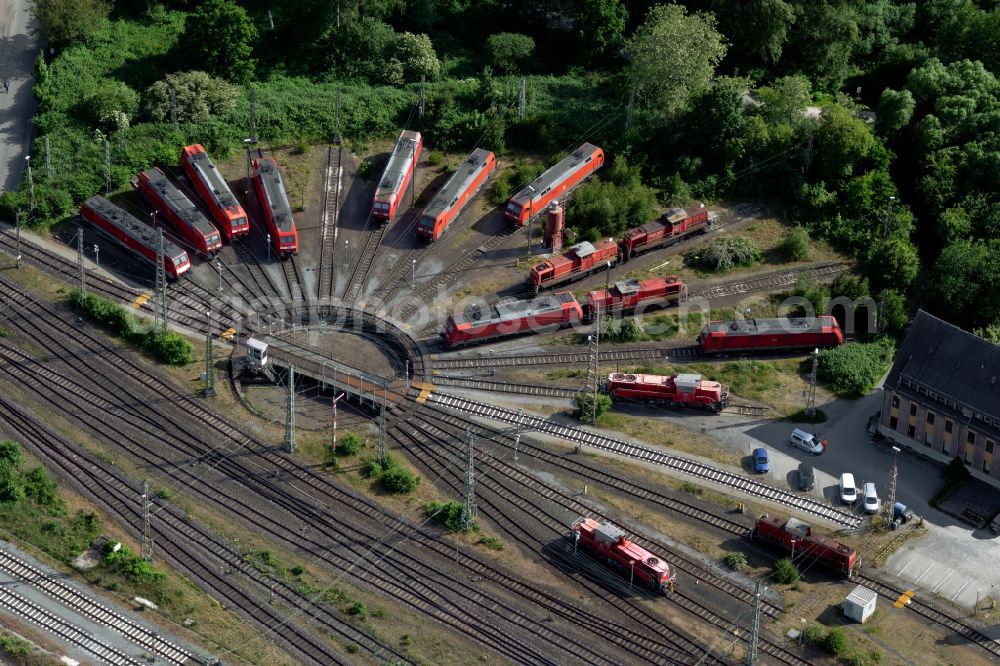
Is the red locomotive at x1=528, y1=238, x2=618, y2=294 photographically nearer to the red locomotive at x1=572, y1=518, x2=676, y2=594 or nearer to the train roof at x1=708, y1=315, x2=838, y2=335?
the train roof at x1=708, y1=315, x2=838, y2=335

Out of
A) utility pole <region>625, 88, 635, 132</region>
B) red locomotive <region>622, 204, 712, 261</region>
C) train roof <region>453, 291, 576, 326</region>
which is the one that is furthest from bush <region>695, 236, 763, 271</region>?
utility pole <region>625, 88, 635, 132</region>

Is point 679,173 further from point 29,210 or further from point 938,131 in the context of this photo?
point 29,210

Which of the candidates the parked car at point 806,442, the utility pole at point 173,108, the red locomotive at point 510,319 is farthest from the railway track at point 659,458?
the utility pole at point 173,108

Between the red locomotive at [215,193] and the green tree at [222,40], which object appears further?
the green tree at [222,40]

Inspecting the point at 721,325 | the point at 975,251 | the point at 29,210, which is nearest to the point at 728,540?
the point at 721,325

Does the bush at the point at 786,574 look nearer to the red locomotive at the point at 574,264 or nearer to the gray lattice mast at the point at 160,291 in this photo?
the red locomotive at the point at 574,264
